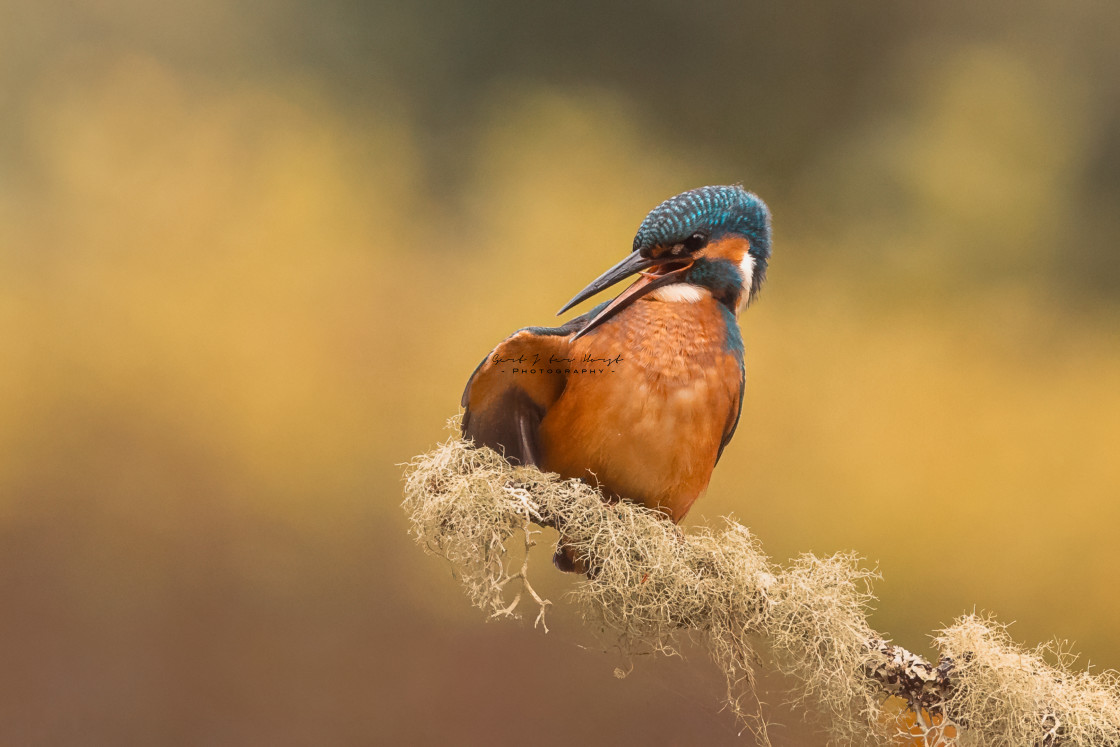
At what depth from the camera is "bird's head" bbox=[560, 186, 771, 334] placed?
3.55 ft

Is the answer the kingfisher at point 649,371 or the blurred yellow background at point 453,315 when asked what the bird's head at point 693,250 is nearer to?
the kingfisher at point 649,371

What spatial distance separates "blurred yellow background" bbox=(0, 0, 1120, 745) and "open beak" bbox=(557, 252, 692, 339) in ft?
1.27

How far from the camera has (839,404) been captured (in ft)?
5.24

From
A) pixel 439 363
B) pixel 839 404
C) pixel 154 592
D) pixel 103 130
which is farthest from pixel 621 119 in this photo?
pixel 154 592

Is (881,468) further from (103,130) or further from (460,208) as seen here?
(103,130)

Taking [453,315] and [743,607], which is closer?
[743,607]

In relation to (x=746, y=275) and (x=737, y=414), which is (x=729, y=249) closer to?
(x=746, y=275)

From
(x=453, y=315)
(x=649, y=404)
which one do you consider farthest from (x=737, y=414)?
(x=453, y=315)

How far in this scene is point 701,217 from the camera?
108 cm

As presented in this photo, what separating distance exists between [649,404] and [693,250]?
0.67 feet

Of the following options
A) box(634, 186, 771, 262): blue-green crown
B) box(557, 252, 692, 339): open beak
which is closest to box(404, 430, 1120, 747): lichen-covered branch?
box(557, 252, 692, 339): open beak

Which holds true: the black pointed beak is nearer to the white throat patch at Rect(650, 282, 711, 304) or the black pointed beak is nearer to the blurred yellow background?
the white throat patch at Rect(650, 282, 711, 304)

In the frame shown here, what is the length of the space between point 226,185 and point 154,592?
644mm

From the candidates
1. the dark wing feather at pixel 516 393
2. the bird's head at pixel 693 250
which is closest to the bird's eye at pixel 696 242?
the bird's head at pixel 693 250
